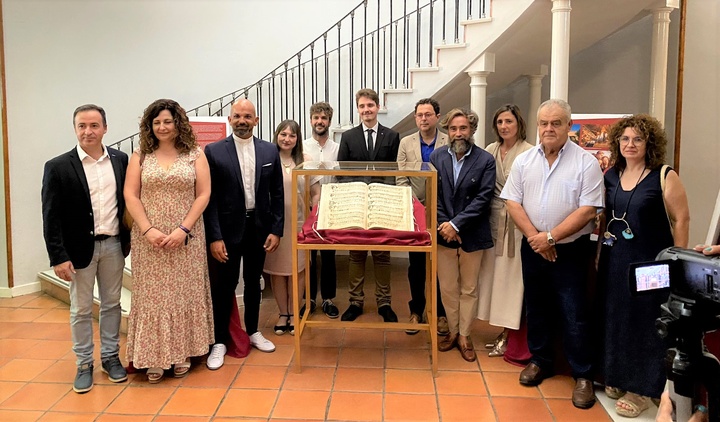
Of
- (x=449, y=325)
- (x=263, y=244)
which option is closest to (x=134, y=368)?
(x=263, y=244)

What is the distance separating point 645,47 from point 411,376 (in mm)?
5566

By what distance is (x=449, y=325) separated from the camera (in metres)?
3.64

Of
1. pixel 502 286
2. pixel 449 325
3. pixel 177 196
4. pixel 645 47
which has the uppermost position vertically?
pixel 645 47

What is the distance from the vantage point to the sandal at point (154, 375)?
3.20m

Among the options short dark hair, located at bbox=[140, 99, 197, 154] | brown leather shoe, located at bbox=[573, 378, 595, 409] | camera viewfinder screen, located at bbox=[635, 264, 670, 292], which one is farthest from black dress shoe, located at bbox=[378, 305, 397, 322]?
camera viewfinder screen, located at bbox=[635, 264, 670, 292]

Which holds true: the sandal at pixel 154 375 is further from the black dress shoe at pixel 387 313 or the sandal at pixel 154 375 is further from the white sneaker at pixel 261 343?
the black dress shoe at pixel 387 313

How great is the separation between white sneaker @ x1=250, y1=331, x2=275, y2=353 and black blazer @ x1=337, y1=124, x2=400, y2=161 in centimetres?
135

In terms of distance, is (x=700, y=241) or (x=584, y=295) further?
(x=700, y=241)

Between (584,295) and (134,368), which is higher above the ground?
(584,295)

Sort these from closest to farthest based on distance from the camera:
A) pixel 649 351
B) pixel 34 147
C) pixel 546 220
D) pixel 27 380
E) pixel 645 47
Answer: pixel 649 351
pixel 546 220
pixel 27 380
pixel 34 147
pixel 645 47

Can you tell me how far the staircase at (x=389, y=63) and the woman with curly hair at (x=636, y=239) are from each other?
274 cm

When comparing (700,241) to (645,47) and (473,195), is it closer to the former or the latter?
(645,47)

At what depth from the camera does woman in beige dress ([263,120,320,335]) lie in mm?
3750

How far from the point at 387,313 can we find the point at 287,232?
937 mm
